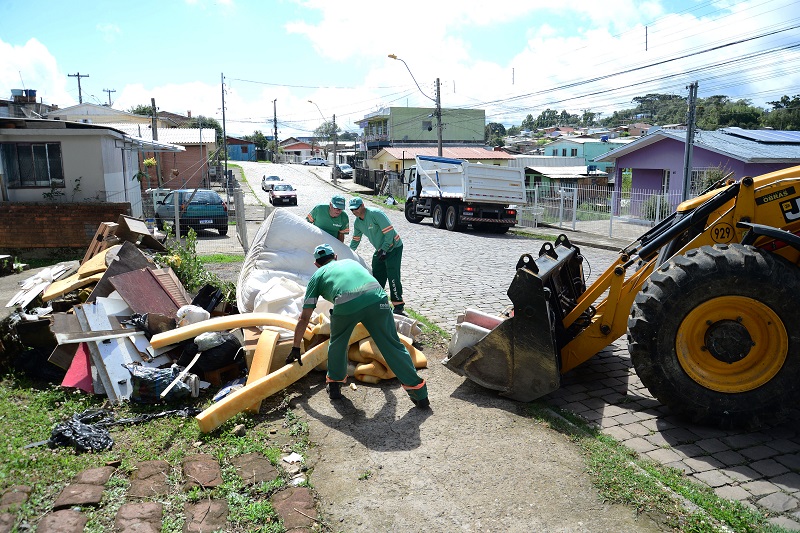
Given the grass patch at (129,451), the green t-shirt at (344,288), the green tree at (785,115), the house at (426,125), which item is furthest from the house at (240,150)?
the green t-shirt at (344,288)

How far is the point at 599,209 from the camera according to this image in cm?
2217

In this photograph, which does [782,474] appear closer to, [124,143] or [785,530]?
[785,530]

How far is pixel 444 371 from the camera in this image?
6.60 meters

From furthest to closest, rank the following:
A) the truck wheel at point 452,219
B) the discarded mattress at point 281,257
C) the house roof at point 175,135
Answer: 1. the house roof at point 175,135
2. the truck wheel at point 452,219
3. the discarded mattress at point 281,257

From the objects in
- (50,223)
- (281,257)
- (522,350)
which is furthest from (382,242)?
(50,223)

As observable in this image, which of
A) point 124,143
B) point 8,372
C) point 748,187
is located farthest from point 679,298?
point 124,143

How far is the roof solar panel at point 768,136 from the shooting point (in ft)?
77.9

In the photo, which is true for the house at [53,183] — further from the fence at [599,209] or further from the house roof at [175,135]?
the house roof at [175,135]

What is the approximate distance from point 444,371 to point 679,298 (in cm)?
255

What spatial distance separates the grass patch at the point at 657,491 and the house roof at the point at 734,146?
19633 mm

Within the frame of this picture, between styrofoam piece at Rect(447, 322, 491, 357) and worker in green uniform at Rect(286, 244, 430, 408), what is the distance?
59cm

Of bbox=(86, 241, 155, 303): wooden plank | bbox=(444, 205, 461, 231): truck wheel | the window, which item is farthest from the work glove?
bbox=(444, 205, 461, 231): truck wheel

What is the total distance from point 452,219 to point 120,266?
14.7 m

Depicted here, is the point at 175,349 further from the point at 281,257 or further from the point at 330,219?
the point at 330,219
